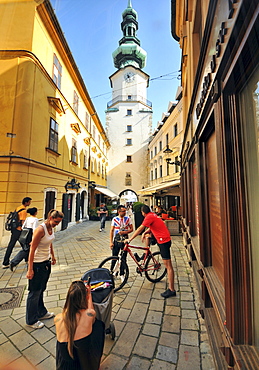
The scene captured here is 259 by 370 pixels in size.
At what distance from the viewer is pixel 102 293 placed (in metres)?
2.05

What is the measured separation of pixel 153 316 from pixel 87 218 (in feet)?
47.6

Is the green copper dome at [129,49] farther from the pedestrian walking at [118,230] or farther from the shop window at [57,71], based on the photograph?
the pedestrian walking at [118,230]

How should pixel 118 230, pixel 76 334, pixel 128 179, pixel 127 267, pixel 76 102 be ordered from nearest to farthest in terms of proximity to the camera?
1. pixel 76 334
2. pixel 127 267
3. pixel 118 230
4. pixel 76 102
5. pixel 128 179

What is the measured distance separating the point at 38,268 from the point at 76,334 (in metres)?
1.46

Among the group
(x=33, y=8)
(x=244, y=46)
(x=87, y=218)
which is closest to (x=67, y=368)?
(x=244, y=46)

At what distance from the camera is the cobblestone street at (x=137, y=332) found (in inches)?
80.6

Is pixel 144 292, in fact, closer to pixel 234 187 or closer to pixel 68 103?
pixel 234 187

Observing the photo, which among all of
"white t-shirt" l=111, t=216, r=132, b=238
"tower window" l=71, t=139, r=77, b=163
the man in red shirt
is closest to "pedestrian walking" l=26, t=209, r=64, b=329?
the man in red shirt

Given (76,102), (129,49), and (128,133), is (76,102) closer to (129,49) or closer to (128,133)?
(128,133)

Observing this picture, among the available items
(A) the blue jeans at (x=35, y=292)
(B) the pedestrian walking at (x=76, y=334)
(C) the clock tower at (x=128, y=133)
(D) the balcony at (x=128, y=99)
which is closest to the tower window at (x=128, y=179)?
(C) the clock tower at (x=128, y=133)

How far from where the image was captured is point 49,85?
9.39 metres

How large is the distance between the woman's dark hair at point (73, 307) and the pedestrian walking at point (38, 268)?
4.34 ft

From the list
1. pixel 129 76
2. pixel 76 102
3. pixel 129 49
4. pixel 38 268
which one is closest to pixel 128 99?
pixel 129 76

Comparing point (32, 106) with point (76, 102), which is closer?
point (32, 106)
